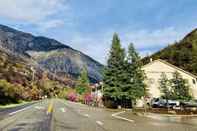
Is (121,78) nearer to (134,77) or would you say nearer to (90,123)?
(134,77)

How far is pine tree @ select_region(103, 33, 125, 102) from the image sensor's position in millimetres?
59500

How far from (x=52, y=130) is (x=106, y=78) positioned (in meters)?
46.1

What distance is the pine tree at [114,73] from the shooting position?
59500 millimetres

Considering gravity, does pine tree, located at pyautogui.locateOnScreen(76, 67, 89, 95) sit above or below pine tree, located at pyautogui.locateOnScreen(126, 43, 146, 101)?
above

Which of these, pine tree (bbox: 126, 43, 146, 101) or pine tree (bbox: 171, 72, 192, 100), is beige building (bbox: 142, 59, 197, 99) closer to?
pine tree (bbox: 171, 72, 192, 100)

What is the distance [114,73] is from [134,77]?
12.0 ft

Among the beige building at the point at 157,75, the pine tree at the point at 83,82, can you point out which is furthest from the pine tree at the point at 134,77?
the pine tree at the point at 83,82

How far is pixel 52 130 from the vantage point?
15312mm

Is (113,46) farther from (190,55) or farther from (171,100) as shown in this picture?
(190,55)

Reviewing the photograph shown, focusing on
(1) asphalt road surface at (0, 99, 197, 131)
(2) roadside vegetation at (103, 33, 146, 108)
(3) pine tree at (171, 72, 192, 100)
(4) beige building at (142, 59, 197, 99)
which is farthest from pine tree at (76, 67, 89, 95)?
(1) asphalt road surface at (0, 99, 197, 131)

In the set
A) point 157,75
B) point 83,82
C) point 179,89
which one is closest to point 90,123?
point 179,89

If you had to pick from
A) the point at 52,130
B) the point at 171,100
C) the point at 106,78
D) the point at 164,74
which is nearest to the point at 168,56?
the point at 164,74

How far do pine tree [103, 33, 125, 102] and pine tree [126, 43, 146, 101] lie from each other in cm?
153

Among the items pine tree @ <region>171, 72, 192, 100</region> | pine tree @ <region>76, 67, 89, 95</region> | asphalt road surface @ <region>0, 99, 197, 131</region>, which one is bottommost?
asphalt road surface @ <region>0, 99, 197, 131</region>
